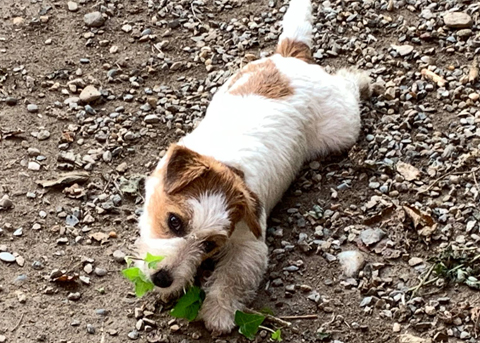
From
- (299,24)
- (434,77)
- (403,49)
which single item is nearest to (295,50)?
(299,24)

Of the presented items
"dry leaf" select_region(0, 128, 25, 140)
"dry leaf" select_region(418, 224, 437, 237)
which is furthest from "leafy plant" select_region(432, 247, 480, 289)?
"dry leaf" select_region(0, 128, 25, 140)

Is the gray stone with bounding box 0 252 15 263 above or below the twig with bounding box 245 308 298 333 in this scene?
above

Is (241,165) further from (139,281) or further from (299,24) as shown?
(299,24)

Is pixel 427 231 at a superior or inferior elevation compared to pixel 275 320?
superior

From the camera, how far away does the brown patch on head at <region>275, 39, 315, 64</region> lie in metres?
6.90

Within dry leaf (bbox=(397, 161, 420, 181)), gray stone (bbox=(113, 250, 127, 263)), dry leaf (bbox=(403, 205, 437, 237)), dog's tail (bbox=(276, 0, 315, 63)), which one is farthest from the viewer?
dog's tail (bbox=(276, 0, 315, 63))

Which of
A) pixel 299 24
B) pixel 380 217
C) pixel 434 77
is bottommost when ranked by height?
pixel 380 217

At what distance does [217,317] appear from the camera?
17.3 ft

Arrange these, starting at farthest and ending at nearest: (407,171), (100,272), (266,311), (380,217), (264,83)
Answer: (407,171) → (264,83) → (380,217) → (100,272) → (266,311)

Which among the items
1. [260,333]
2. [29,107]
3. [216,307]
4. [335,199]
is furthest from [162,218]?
[29,107]

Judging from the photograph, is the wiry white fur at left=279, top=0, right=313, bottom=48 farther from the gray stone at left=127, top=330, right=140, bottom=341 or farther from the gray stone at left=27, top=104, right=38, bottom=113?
the gray stone at left=127, top=330, right=140, bottom=341

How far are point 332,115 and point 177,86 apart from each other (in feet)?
5.11

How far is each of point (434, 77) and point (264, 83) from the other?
188 cm

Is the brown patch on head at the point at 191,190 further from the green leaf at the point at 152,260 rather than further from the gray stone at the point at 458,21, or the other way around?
the gray stone at the point at 458,21
